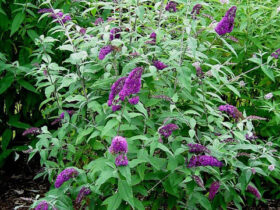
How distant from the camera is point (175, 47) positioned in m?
2.95

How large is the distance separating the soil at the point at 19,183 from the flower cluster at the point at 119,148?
234 cm

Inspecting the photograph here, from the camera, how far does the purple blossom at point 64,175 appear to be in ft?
7.64

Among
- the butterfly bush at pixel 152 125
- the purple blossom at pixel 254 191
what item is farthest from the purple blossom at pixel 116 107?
the purple blossom at pixel 254 191

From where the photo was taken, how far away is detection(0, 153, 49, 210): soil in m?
4.21

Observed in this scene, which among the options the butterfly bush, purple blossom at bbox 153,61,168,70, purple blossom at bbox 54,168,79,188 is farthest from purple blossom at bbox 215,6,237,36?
purple blossom at bbox 54,168,79,188

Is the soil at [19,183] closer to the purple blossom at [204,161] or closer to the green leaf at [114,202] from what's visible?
the green leaf at [114,202]

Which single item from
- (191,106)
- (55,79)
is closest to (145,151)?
(191,106)

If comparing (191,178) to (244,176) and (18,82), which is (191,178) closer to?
(244,176)

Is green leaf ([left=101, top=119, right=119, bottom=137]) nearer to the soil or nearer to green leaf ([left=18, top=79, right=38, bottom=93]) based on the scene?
green leaf ([left=18, top=79, right=38, bottom=93])

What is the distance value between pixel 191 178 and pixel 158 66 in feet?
2.57

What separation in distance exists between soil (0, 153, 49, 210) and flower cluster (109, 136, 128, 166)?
2.34 m

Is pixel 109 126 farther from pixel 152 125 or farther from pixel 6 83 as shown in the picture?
pixel 6 83

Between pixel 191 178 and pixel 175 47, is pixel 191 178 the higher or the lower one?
the lower one

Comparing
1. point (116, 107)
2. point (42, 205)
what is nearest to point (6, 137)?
point (42, 205)
